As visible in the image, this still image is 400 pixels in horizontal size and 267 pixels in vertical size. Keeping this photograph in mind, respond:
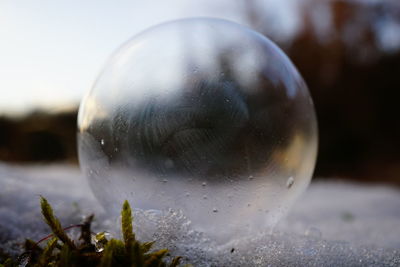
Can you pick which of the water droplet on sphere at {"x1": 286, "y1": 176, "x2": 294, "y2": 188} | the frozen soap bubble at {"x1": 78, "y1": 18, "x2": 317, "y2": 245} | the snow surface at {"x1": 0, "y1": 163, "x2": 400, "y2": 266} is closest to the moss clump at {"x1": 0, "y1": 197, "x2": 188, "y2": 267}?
the snow surface at {"x1": 0, "y1": 163, "x2": 400, "y2": 266}

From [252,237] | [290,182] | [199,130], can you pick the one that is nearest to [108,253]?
[199,130]

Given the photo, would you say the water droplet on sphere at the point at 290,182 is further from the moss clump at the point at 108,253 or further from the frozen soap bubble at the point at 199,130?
the moss clump at the point at 108,253

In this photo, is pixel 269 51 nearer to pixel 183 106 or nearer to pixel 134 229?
pixel 183 106

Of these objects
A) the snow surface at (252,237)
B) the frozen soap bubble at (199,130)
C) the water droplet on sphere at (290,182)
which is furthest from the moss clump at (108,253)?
the water droplet on sphere at (290,182)

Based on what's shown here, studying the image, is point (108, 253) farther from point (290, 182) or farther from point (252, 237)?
point (290, 182)

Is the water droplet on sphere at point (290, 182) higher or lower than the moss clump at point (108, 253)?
lower
